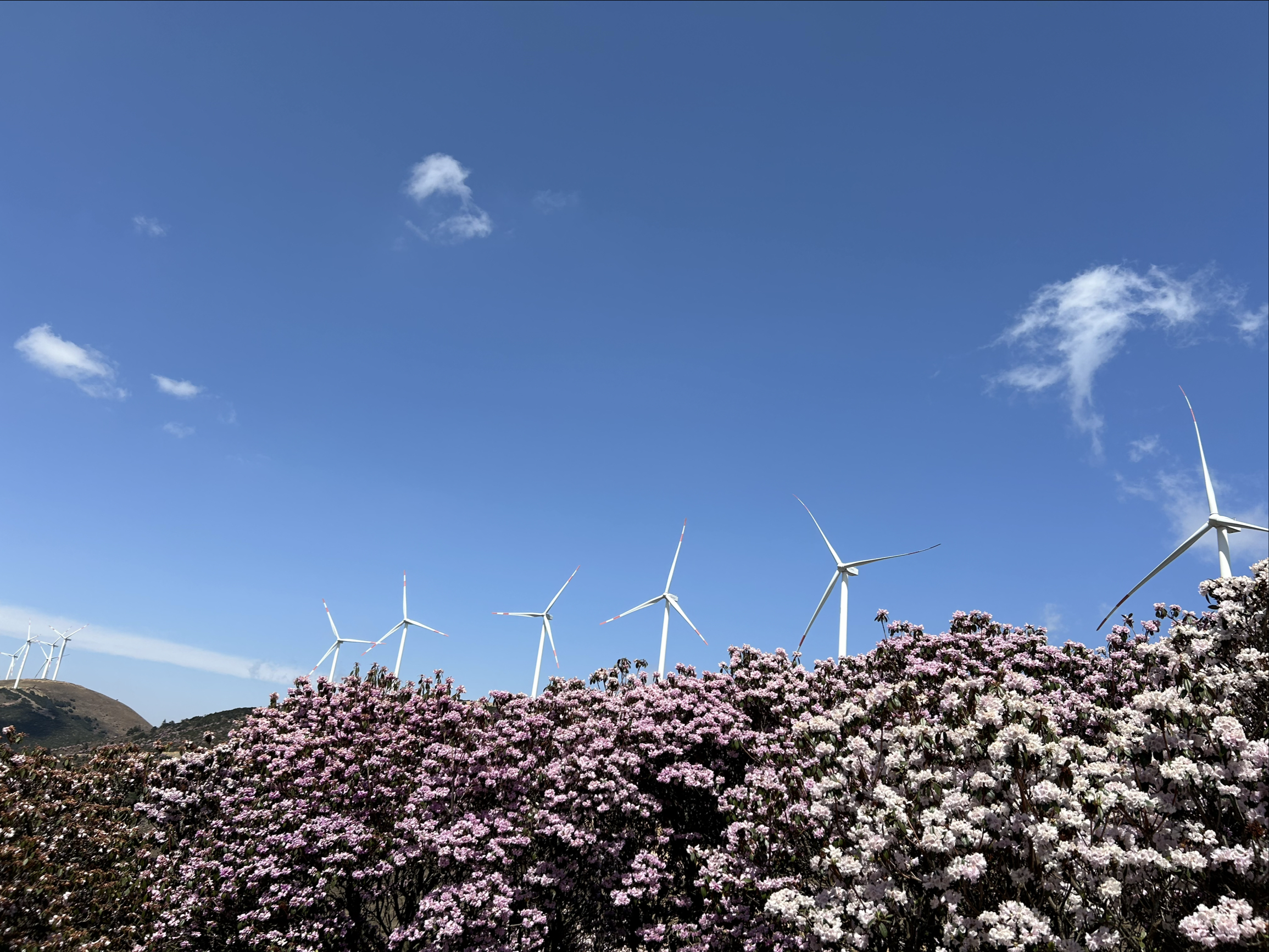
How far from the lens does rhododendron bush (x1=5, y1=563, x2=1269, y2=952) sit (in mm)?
11047

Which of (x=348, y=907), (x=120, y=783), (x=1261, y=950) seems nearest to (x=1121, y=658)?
(x=1261, y=950)

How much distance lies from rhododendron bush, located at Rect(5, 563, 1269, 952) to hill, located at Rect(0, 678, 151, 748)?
6492 inches

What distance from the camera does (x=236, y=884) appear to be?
62.3 feet

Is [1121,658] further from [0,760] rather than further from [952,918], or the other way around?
[0,760]

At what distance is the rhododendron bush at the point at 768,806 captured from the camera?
1105cm

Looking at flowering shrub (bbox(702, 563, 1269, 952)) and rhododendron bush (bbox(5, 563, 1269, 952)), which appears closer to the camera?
flowering shrub (bbox(702, 563, 1269, 952))

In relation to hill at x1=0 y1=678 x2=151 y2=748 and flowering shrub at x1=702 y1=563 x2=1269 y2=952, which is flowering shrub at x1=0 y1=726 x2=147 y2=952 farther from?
hill at x1=0 y1=678 x2=151 y2=748

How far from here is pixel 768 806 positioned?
1695 cm

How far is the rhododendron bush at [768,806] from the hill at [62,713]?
6492 inches

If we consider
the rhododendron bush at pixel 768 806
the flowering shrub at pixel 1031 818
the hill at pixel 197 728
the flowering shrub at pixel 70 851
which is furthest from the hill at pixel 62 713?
the flowering shrub at pixel 1031 818

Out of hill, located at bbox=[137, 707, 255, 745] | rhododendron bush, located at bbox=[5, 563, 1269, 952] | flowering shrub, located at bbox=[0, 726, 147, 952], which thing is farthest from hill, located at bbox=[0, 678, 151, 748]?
rhododendron bush, located at bbox=[5, 563, 1269, 952]

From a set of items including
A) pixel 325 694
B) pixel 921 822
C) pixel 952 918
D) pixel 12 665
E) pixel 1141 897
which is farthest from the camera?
pixel 12 665

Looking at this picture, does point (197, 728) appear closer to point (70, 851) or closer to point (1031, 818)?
point (70, 851)

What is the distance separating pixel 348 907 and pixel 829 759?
1460cm
